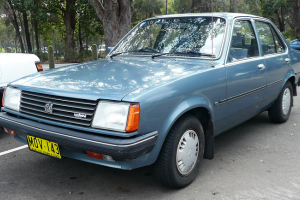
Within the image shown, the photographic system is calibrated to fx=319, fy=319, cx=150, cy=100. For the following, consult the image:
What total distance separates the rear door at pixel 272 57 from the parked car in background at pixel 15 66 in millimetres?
3557

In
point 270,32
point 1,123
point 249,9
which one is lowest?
point 1,123

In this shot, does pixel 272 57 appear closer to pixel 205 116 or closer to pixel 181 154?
pixel 205 116

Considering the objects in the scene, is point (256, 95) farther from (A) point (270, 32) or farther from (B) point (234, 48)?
(A) point (270, 32)

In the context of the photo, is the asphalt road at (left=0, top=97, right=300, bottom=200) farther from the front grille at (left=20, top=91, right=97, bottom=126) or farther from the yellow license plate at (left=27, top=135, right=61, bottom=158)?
the front grille at (left=20, top=91, right=97, bottom=126)

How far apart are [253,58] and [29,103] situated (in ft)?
8.98

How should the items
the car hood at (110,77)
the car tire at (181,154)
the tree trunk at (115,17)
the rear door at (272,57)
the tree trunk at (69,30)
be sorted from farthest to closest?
the tree trunk at (69,30) < the tree trunk at (115,17) < the rear door at (272,57) < the car tire at (181,154) < the car hood at (110,77)

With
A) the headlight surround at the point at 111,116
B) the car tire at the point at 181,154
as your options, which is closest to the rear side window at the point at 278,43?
the car tire at the point at 181,154

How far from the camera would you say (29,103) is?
295 cm

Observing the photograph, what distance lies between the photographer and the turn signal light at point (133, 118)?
2.42 m

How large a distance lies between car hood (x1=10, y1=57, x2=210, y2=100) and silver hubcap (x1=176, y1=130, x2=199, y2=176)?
1.89 ft

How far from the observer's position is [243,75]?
373 cm

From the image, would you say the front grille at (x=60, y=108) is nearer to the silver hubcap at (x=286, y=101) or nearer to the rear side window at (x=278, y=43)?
the rear side window at (x=278, y=43)

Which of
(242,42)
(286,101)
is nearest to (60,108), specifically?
(242,42)

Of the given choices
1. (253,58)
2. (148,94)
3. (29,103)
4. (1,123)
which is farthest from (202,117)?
(1,123)
